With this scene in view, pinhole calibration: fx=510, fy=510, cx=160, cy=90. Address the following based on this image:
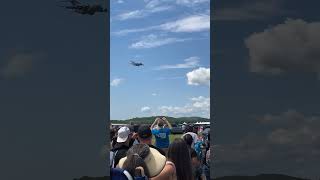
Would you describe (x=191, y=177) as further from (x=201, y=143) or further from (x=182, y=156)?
(x=201, y=143)

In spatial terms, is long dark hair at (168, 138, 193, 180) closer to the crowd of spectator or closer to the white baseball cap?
the crowd of spectator

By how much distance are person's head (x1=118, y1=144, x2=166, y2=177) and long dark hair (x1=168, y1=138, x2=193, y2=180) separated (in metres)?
0.78

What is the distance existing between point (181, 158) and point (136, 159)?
1.12 meters

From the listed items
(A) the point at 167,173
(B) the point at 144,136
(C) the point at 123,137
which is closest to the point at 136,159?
(A) the point at 167,173

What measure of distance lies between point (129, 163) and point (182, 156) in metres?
1.16

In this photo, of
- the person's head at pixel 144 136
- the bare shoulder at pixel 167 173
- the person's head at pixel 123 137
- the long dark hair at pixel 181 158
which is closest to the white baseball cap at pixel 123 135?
the person's head at pixel 123 137

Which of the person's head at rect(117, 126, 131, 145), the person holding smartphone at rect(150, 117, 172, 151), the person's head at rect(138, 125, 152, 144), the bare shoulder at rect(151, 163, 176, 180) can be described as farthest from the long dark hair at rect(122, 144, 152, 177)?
the person holding smartphone at rect(150, 117, 172, 151)

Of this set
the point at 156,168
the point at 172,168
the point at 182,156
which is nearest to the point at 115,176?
the point at 156,168

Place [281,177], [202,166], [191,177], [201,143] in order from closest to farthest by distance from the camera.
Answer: [191,177] → [281,177] → [202,166] → [201,143]

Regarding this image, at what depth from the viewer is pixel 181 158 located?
4.38 m

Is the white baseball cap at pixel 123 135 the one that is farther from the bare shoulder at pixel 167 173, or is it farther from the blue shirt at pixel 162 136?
the blue shirt at pixel 162 136

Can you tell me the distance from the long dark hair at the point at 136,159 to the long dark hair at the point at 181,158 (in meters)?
0.88

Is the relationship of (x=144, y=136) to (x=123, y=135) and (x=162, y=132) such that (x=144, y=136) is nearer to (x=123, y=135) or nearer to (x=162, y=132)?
(x=123, y=135)
